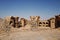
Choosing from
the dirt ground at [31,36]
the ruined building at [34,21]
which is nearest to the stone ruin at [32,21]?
the ruined building at [34,21]

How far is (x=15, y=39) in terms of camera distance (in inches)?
468

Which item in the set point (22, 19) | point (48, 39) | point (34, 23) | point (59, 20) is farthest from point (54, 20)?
point (48, 39)

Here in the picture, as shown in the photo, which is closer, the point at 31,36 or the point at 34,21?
the point at 31,36

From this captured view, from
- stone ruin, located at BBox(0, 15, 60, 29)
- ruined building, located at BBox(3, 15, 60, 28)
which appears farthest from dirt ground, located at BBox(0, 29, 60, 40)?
ruined building, located at BBox(3, 15, 60, 28)

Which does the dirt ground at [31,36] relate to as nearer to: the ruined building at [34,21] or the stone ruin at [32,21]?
the stone ruin at [32,21]

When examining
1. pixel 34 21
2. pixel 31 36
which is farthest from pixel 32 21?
pixel 31 36

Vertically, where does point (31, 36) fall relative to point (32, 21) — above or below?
below

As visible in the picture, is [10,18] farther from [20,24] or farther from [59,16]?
[59,16]

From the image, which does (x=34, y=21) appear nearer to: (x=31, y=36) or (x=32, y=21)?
(x=32, y=21)

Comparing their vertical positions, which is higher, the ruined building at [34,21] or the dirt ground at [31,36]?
the ruined building at [34,21]

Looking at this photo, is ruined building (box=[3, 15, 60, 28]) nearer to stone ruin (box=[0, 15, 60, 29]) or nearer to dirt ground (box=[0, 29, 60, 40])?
stone ruin (box=[0, 15, 60, 29])

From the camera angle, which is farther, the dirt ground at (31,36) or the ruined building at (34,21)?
the ruined building at (34,21)

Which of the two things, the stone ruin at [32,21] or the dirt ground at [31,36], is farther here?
the stone ruin at [32,21]

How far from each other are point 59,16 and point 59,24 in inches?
95.4
